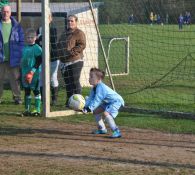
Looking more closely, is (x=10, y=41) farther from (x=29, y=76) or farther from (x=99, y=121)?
(x=99, y=121)

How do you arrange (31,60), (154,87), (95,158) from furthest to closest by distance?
(154,87)
(31,60)
(95,158)

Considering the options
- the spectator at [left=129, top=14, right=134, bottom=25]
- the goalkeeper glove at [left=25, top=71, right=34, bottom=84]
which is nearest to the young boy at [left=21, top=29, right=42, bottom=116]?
the goalkeeper glove at [left=25, top=71, right=34, bottom=84]

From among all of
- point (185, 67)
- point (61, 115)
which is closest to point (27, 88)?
point (61, 115)

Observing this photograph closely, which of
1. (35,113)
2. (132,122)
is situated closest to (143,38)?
(35,113)

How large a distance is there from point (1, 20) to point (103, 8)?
29.9 ft

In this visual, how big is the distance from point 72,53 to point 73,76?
1.52 ft

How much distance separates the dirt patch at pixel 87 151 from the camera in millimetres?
7910

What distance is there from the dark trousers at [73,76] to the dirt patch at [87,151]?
182cm

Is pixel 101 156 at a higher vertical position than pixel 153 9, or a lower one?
lower

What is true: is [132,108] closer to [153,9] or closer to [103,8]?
[153,9]

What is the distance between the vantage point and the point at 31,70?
12227mm

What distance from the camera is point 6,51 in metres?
13.1

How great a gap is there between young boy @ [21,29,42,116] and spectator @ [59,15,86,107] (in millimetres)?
733

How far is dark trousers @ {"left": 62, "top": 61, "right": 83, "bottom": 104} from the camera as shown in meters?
12.9
